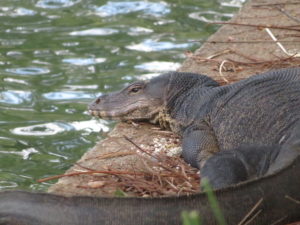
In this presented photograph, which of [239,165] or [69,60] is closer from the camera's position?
[239,165]

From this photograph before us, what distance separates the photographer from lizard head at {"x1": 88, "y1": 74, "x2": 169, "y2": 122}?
6746 mm

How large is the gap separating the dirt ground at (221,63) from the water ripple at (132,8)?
10.3 feet

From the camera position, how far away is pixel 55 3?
1312cm

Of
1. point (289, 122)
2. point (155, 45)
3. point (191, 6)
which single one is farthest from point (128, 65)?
point (289, 122)

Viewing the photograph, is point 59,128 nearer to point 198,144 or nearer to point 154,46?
point 154,46

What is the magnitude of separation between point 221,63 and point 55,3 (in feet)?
20.2

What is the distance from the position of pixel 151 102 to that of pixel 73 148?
1908 millimetres

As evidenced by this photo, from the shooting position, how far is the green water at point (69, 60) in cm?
841

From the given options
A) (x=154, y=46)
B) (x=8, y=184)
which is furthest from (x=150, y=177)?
(x=154, y=46)

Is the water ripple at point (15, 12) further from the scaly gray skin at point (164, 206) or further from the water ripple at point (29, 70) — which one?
the scaly gray skin at point (164, 206)

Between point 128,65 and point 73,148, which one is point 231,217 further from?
point 128,65

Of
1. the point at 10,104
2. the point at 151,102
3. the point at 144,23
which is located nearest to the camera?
the point at 151,102

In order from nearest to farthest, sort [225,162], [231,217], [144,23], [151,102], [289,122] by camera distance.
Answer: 1. [231,217]
2. [225,162]
3. [289,122]
4. [151,102]
5. [144,23]

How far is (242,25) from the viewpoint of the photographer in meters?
8.54
